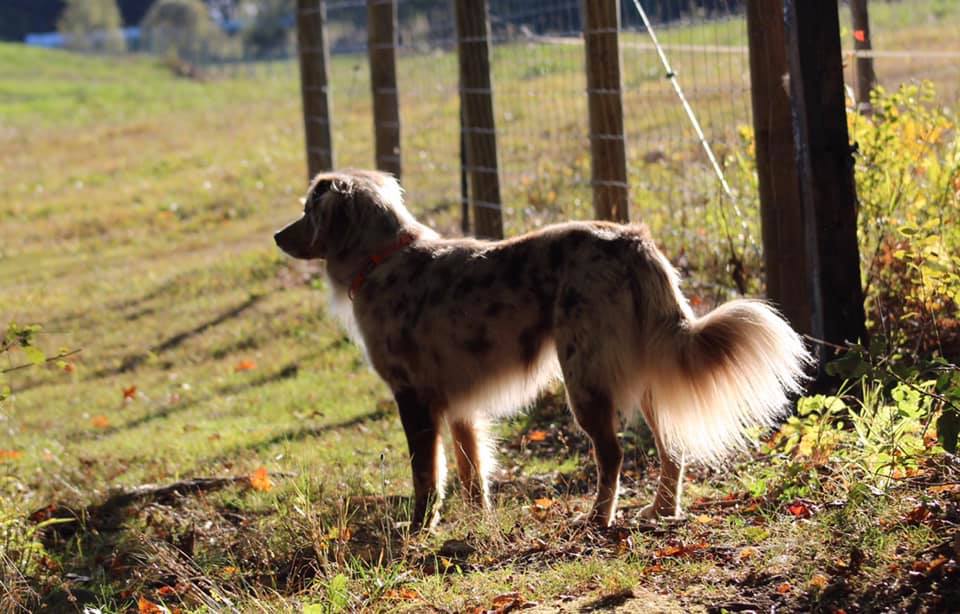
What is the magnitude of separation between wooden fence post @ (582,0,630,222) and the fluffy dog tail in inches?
127

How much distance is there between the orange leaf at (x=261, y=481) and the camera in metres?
6.90

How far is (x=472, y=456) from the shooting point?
Result: 6391mm

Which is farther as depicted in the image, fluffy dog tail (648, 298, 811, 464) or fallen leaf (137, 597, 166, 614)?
fluffy dog tail (648, 298, 811, 464)

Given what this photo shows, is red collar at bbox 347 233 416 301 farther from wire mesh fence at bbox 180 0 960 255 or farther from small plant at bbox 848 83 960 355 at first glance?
small plant at bbox 848 83 960 355

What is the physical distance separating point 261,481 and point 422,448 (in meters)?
1.27

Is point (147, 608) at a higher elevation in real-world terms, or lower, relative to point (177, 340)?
lower

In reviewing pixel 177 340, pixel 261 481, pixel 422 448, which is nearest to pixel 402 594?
pixel 422 448

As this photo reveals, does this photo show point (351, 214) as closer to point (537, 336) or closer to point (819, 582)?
point (537, 336)

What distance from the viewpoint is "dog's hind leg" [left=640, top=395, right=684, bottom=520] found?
572 cm

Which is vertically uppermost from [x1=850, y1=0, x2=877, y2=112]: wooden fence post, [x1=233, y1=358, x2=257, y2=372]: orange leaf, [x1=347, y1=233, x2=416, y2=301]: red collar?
[x1=850, y1=0, x2=877, y2=112]: wooden fence post

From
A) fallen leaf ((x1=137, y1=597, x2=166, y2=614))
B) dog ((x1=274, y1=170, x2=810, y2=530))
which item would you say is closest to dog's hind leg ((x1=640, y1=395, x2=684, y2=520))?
dog ((x1=274, y1=170, x2=810, y2=530))

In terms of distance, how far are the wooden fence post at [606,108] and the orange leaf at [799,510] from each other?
3632mm

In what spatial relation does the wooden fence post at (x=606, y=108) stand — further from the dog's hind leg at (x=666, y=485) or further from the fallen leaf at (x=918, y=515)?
the fallen leaf at (x=918, y=515)

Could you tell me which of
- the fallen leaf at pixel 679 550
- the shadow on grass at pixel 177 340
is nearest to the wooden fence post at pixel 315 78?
the shadow on grass at pixel 177 340
